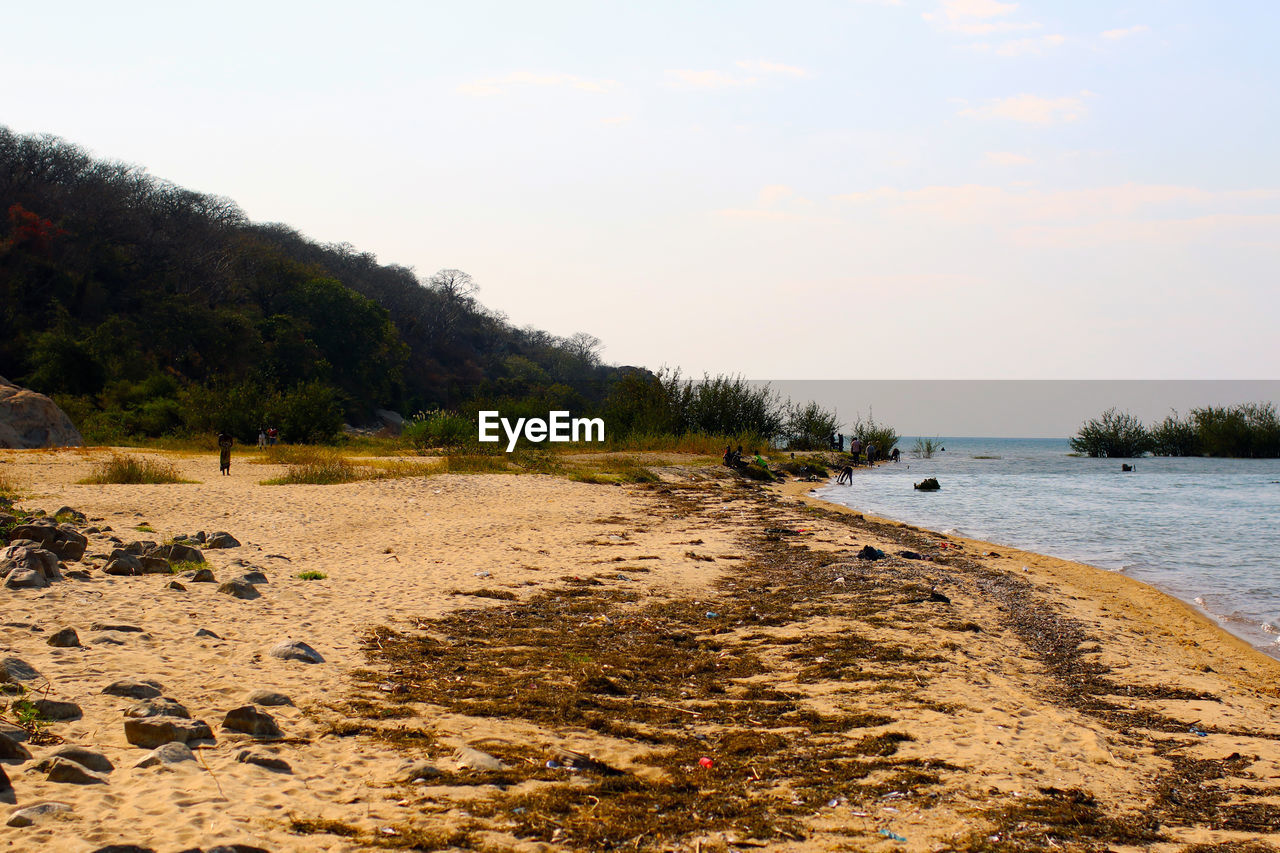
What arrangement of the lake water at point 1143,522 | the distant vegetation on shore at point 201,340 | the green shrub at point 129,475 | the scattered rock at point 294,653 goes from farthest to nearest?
the distant vegetation on shore at point 201,340 < the green shrub at point 129,475 < the lake water at point 1143,522 < the scattered rock at point 294,653

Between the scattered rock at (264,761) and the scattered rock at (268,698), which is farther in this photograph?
the scattered rock at (268,698)

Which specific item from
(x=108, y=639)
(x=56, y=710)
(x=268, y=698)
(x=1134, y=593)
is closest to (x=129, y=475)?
(x=108, y=639)

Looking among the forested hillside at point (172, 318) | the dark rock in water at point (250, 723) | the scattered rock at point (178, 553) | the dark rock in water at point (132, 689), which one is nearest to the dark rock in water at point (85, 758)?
the dark rock in water at point (250, 723)

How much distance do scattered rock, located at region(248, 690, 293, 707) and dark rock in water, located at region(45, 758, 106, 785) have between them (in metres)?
1.18

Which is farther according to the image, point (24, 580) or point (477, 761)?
point (24, 580)

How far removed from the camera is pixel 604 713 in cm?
477

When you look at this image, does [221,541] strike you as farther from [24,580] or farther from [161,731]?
[161,731]

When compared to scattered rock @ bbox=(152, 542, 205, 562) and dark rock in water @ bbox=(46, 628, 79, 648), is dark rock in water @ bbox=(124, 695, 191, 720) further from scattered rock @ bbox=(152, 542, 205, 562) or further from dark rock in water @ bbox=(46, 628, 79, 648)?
scattered rock @ bbox=(152, 542, 205, 562)

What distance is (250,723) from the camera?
392 centimetres

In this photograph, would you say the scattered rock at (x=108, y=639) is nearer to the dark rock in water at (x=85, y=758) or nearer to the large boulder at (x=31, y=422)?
the dark rock in water at (x=85, y=758)

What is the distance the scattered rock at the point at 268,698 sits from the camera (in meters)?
4.35

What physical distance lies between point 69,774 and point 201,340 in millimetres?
39430

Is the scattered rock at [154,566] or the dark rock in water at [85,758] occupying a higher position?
the scattered rock at [154,566]

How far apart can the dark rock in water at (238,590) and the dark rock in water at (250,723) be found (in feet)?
9.75
